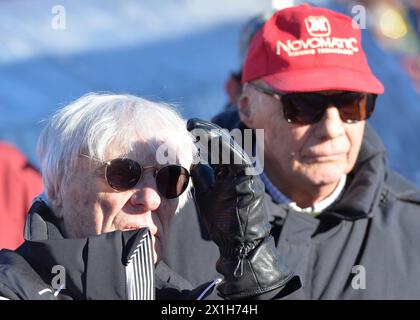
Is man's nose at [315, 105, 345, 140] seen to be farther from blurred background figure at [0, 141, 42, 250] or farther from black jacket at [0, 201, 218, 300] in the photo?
blurred background figure at [0, 141, 42, 250]

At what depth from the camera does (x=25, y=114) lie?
4660 millimetres

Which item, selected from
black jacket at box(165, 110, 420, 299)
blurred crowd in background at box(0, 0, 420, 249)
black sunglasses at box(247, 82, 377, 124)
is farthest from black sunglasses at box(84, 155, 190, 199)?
blurred crowd in background at box(0, 0, 420, 249)

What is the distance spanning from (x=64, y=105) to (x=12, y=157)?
1.45m

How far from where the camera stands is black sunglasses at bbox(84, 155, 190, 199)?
229cm

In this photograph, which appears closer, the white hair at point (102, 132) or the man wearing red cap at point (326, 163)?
the white hair at point (102, 132)

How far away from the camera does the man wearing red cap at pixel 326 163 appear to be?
3.04m

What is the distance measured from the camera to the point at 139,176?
232cm

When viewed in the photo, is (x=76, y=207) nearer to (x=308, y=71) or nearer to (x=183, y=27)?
(x=308, y=71)

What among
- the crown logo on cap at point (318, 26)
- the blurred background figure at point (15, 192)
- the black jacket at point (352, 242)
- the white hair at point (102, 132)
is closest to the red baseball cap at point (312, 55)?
the crown logo on cap at point (318, 26)

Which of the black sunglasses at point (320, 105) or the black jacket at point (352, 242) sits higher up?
the black sunglasses at point (320, 105)

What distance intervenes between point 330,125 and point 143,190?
101 centimetres

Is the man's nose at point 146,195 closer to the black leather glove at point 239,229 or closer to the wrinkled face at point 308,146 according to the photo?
the black leather glove at point 239,229

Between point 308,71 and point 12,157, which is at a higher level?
point 308,71

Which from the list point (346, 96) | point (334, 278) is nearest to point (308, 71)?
point (346, 96)
